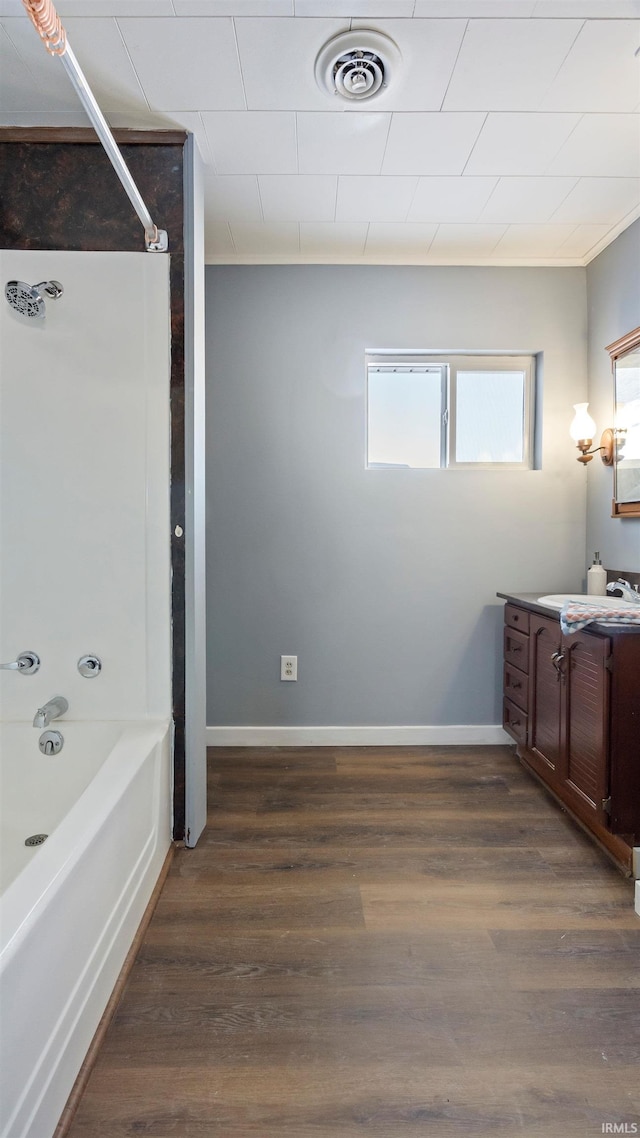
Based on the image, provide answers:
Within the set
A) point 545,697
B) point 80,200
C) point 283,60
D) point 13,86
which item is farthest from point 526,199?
point 545,697

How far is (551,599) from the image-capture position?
2375 mm

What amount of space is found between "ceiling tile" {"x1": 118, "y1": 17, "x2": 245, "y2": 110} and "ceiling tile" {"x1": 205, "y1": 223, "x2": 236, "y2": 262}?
71cm

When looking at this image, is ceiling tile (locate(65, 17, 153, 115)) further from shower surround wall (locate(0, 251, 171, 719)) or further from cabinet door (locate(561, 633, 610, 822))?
cabinet door (locate(561, 633, 610, 822))

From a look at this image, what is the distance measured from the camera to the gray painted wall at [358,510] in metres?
2.73

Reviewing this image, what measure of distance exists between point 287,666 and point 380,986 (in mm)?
1549

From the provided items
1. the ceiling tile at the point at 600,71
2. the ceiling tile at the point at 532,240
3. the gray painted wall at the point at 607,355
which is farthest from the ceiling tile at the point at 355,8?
the gray painted wall at the point at 607,355

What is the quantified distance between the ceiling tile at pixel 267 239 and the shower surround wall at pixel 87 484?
0.81 metres

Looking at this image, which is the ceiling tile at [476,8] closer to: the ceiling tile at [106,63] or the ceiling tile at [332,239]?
the ceiling tile at [106,63]

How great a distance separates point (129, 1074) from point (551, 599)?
2.01m

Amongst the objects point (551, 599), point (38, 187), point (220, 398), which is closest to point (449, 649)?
point (551, 599)

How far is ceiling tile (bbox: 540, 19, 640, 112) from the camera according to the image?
58.2 inches

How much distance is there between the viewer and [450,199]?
2.23 m

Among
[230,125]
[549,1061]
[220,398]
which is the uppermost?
[230,125]

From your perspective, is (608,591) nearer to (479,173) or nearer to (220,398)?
(479,173)
